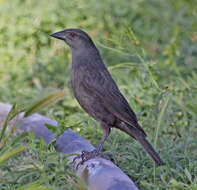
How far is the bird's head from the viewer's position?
15.1 ft

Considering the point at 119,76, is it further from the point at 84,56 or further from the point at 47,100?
the point at 47,100

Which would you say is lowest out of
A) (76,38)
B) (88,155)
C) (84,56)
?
(88,155)

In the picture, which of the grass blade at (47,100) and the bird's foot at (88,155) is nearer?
the bird's foot at (88,155)

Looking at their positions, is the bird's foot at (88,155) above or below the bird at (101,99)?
below

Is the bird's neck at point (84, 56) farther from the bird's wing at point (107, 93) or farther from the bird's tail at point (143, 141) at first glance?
the bird's tail at point (143, 141)

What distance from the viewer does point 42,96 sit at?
175 inches

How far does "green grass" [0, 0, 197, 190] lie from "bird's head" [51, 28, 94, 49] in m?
Result: 0.35

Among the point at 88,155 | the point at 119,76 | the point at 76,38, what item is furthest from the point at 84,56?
the point at 119,76

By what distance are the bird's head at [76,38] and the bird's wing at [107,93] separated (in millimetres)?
321

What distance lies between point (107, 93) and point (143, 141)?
579mm

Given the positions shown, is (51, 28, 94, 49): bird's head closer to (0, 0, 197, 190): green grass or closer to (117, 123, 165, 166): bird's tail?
(0, 0, 197, 190): green grass

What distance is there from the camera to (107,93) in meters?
4.35

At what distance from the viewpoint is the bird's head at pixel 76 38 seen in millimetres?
4613

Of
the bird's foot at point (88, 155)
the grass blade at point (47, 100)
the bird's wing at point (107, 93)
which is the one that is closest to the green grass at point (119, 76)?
the grass blade at point (47, 100)
